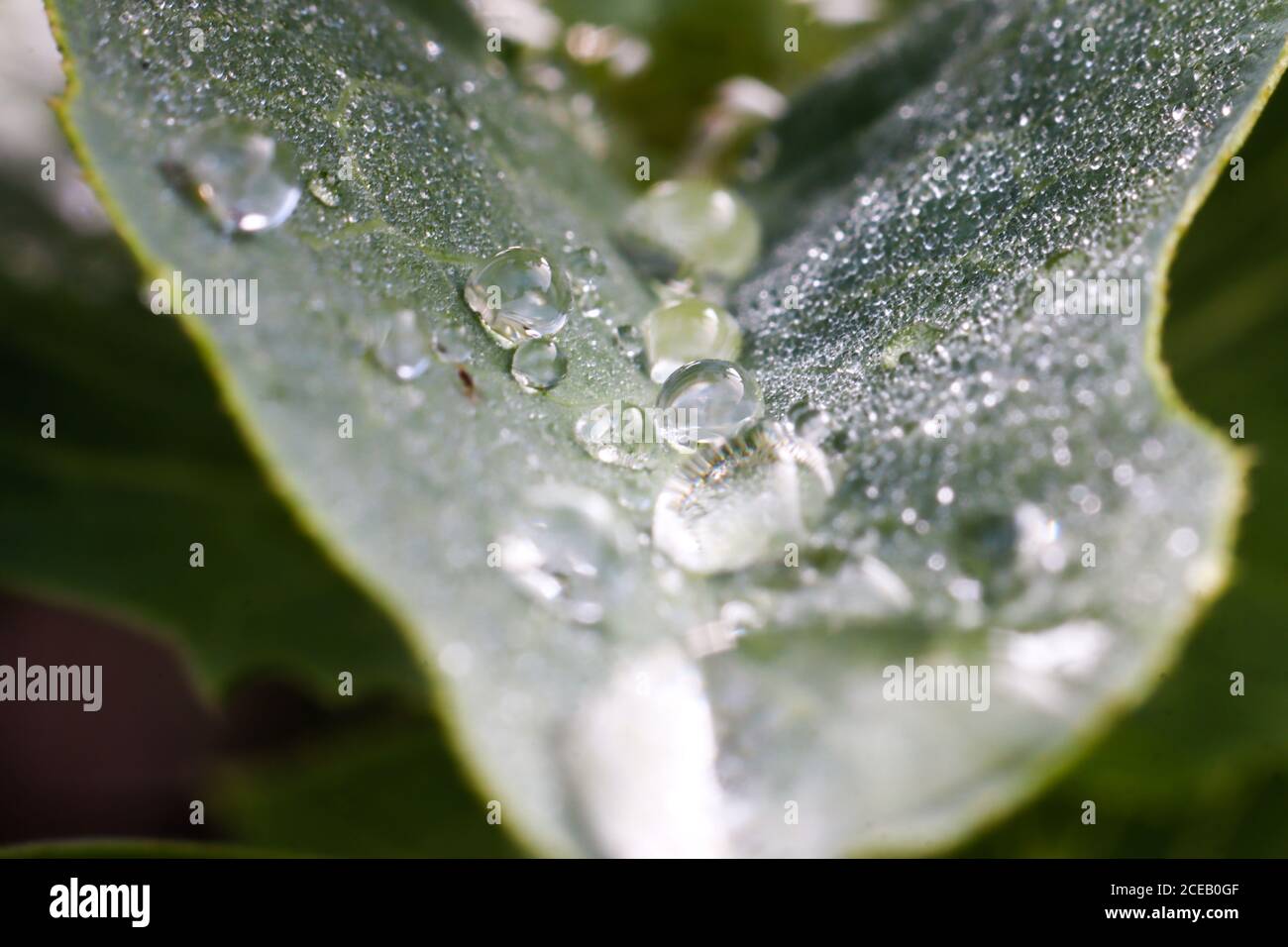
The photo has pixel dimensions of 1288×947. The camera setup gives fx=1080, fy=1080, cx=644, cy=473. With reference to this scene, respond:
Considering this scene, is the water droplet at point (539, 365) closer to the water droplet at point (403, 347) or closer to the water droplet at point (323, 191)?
the water droplet at point (403, 347)

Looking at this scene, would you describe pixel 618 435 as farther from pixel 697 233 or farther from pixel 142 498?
pixel 142 498
